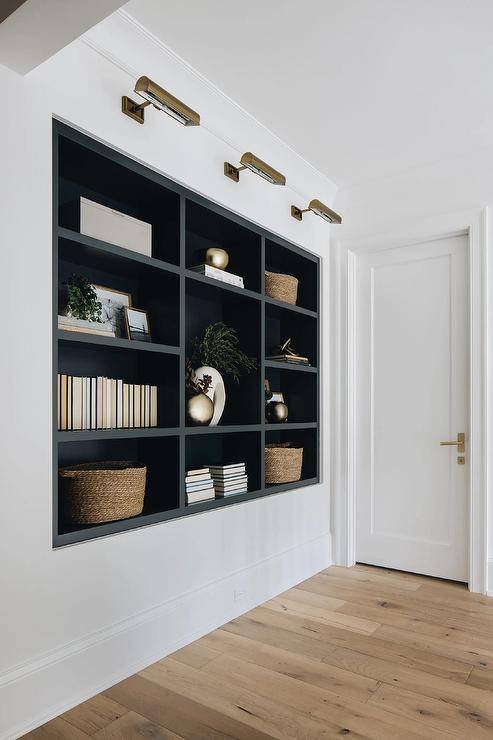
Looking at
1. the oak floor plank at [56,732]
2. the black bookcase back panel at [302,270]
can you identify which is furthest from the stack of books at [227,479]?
the black bookcase back panel at [302,270]

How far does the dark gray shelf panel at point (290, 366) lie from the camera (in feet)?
10.8

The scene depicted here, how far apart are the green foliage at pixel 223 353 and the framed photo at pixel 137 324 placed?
386 mm

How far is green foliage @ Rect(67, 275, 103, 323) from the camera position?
2293mm

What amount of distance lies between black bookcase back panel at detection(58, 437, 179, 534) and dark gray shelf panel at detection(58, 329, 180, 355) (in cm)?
42

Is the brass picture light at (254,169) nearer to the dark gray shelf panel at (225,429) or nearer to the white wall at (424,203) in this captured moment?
the white wall at (424,203)

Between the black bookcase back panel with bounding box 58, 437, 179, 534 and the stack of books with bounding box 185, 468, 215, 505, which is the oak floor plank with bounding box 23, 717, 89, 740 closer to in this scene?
the black bookcase back panel with bounding box 58, 437, 179, 534

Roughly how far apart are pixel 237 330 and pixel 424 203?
4.82 feet

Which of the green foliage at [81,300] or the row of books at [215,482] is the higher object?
the green foliage at [81,300]

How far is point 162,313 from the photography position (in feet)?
8.82

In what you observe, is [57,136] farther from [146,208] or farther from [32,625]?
[32,625]

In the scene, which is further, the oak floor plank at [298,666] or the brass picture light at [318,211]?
the brass picture light at [318,211]

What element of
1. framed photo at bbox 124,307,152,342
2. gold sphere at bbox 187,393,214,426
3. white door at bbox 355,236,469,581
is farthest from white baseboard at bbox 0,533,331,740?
framed photo at bbox 124,307,152,342

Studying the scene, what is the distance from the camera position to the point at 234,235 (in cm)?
321

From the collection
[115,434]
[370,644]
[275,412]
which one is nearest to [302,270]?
[275,412]
